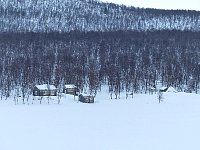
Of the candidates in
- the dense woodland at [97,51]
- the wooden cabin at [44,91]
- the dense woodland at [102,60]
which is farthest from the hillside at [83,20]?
the wooden cabin at [44,91]

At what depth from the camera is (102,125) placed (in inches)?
1554

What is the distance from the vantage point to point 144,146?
30312 mm

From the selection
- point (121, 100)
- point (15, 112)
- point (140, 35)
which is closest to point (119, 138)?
point (15, 112)

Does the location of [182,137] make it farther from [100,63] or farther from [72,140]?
[100,63]

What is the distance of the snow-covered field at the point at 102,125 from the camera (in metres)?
30.7

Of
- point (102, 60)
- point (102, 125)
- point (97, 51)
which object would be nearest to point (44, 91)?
point (102, 125)

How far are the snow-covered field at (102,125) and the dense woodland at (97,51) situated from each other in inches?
541

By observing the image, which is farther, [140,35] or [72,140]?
[140,35]

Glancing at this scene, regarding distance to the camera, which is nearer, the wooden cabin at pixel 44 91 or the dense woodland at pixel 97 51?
the wooden cabin at pixel 44 91

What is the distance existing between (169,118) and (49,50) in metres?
76.3

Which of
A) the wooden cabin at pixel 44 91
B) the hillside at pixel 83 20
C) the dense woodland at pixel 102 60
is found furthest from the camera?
the hillside at pixel 83 20

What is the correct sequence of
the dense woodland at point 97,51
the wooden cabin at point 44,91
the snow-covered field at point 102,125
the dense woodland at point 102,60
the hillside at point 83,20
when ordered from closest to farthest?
the snow-covered field at point 102,125 < the wooden cabin at point 44,91 < the dense woodland at point 102,60 < the dense woodland at point 97,51 < the hillside at point 83,20

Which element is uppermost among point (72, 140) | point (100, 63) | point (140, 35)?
point (140, 35)

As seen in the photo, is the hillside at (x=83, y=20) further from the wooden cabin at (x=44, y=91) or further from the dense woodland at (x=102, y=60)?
the wooden cabin at (x=44, y=91)
